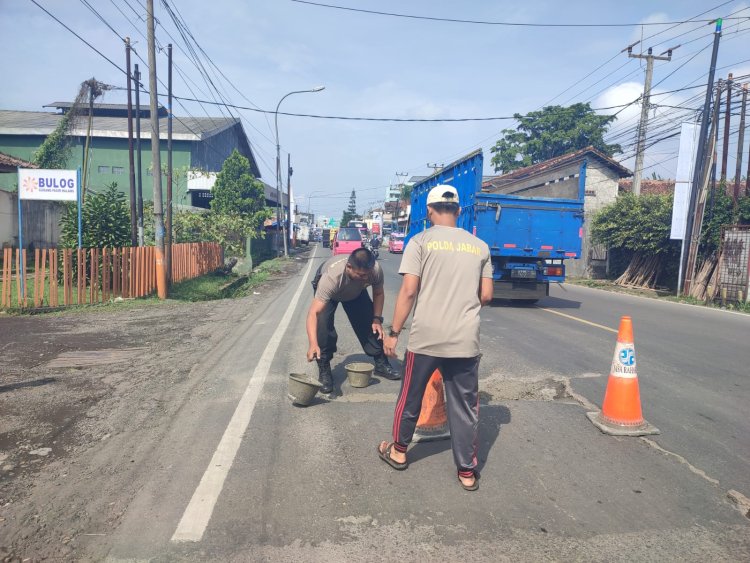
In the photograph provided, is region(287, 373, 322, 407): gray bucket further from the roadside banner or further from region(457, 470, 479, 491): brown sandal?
the roadside banner

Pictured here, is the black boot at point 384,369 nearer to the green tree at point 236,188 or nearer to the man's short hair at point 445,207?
the man's short hair at point 445,207

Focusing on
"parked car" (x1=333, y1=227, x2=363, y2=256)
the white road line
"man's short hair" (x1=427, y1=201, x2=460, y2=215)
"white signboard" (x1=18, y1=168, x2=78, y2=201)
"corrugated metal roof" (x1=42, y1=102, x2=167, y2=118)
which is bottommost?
the white road line

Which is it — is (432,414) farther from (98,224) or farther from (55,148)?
(55,148)

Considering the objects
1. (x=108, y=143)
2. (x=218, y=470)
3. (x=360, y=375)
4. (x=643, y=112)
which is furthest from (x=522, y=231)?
(x=108, y=143)

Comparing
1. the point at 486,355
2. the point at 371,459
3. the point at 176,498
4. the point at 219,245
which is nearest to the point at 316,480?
the point at 371,459

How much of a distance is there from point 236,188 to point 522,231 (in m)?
24.2

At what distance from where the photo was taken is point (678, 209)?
17.0 meters

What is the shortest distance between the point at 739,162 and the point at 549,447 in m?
16.5

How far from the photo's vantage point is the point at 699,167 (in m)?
16.7

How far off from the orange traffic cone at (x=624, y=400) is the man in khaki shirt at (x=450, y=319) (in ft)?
5.28

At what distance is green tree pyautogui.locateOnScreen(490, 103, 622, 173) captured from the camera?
39.4 meters

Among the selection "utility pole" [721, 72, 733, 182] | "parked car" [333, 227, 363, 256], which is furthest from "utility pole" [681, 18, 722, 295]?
"parked car" [333, 227, 363, 256]

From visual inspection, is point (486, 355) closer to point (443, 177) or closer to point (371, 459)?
point (371, 459)

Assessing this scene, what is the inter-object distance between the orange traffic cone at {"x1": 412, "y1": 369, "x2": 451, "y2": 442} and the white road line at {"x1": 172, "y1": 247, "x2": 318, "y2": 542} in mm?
1338
